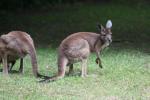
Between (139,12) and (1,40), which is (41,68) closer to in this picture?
(1,40)

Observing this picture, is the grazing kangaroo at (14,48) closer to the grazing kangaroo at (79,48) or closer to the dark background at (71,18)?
the grazing kangaroo at (79,48)

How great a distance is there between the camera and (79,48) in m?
8.33

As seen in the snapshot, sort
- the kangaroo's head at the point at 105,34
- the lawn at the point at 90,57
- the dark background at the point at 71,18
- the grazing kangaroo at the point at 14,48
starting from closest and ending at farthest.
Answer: the lawn at the point at 90,57
the grazing kangaroo at the point at 14,48
the kangaroo's head at the point at 105,34
the dark background at the point at 71,18

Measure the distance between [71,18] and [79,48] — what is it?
356 inches

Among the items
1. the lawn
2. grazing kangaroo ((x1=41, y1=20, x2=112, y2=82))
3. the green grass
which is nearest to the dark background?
the lawn

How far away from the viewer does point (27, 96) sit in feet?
23.0

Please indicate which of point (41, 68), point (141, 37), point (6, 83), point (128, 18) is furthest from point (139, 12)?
point (6, 83)

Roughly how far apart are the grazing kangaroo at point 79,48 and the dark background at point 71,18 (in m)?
4.00

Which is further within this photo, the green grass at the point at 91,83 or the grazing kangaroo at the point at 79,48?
the grazing kangaroo at the point at 79,48

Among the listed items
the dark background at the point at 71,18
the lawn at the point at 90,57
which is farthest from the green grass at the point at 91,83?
the dark background at the point at 71,18

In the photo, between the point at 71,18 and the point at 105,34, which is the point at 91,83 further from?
the point at 71,18

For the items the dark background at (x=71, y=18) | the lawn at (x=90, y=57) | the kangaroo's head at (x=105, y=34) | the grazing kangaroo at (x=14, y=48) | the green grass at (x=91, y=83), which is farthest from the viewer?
the dark background at (x=71, y=18)

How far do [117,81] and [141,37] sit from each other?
5602 millimetres

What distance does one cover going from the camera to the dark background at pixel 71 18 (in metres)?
14.0
